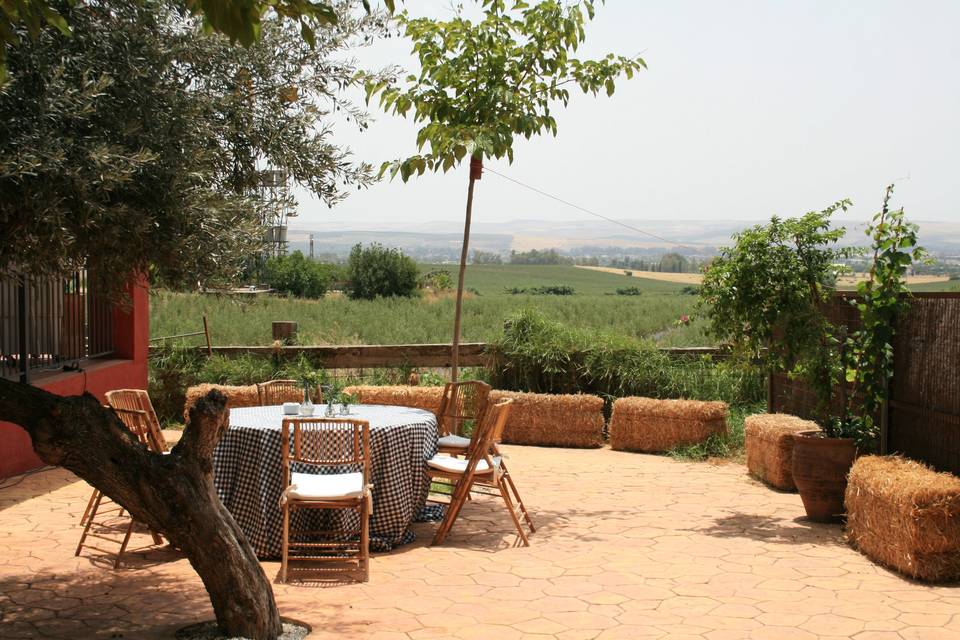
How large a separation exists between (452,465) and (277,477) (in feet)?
4.07

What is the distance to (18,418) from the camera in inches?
155

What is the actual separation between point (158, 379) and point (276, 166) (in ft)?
19.0

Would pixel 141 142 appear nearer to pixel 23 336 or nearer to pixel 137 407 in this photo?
pixel 137 407

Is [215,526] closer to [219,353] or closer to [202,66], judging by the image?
[202,66]

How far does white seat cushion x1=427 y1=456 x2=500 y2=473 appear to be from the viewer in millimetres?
6372

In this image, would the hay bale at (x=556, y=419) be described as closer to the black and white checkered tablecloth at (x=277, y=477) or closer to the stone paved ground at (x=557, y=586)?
the stone paved ground at (x=557, y=586)

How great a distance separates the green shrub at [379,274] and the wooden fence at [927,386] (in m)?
26.6

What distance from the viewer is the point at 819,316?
7.11 meters

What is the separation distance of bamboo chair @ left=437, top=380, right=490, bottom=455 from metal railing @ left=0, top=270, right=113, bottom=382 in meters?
3.12

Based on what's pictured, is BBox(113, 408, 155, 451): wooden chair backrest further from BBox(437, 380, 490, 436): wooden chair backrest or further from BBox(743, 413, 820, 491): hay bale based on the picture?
BBox(743, 413, 820, 491): hay bale

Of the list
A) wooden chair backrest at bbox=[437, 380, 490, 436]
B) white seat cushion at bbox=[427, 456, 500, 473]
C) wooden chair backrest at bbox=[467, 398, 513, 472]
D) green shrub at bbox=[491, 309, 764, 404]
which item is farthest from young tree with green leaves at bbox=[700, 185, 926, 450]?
green shrub at bbox=[491, 309, 764, 404]

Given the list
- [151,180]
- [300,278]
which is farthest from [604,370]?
[300,278]

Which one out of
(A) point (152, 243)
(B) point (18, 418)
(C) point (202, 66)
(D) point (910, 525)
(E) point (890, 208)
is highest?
(C) point (202, 66)

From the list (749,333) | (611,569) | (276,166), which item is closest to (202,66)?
(276,166)
